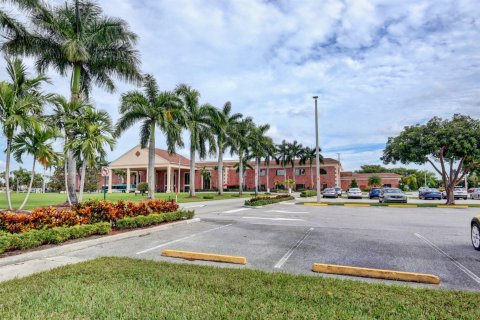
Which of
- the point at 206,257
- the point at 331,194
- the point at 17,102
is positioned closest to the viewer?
the point at 206,257

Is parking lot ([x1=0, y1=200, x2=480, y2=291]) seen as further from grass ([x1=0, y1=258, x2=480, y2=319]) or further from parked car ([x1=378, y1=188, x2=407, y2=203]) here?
parked car ([x1=378, y1=188, x2=407, y2=203])

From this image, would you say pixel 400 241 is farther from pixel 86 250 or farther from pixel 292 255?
pixel 86 250

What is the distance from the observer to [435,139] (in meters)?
24.0

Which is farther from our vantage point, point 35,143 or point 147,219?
point 35,143

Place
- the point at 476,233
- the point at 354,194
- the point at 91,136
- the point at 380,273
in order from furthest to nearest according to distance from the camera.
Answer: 1. the point at 354,194
2. the point at 91,136
3. the point at 476,233
4. the point at 380,273

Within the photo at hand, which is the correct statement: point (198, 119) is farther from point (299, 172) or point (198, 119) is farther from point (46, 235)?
point (299, 172)

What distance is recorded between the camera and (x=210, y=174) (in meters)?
75.5

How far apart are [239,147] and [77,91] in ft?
87.8

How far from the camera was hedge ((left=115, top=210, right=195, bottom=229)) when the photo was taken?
33.3 feet

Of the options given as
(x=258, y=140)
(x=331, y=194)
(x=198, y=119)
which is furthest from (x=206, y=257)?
(x=258, y=140)

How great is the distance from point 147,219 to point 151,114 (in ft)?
54.3

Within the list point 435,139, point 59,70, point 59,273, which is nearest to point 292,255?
point 59,273

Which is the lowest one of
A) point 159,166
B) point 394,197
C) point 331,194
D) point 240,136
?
point 331,194

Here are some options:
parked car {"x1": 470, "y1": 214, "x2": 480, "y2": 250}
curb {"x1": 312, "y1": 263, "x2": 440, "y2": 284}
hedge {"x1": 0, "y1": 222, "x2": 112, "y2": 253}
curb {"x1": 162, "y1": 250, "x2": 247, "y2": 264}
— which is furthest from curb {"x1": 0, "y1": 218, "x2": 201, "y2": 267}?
parked car {"x1": 470, "y1": 214, "x2": 480, "y2": 250}
